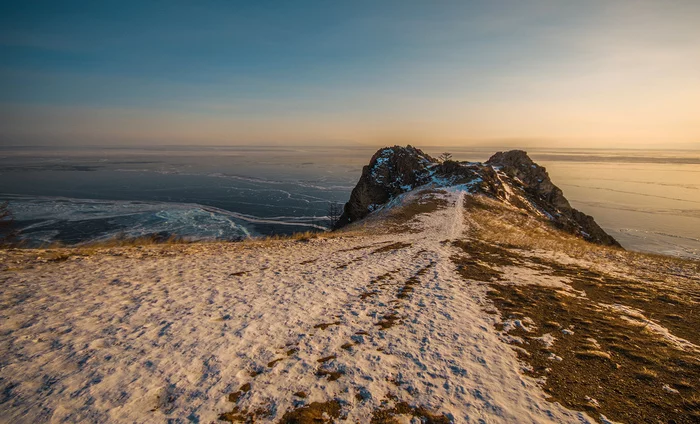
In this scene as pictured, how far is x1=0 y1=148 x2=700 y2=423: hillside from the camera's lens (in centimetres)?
484

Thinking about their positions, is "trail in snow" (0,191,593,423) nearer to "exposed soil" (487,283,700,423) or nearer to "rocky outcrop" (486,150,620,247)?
"exposed soil" (487,283,700,423)

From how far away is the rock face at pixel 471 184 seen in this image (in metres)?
50.9

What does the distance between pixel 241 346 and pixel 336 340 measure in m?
2.24

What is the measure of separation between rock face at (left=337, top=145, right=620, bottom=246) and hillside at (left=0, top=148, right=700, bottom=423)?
39.7 meters

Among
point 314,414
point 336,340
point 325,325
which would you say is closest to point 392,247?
point 325,325

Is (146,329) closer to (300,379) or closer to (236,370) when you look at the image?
(236,370)

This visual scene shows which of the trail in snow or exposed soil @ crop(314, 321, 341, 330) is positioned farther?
exposed soil @ crop(314, 321, 341, 330)

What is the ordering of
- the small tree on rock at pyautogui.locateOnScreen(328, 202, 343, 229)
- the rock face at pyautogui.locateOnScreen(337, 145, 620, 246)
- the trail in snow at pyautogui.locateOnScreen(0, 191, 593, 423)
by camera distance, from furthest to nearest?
the small tree on rock at pyautogui.locateOnScreen(328, 202, 343, 229) < the rock face at pyautogui.locateOnScreen(337, 145, 620, 246) < the trail in snow at pyautogui.locateOnScreen(0, 191, 593, 423)

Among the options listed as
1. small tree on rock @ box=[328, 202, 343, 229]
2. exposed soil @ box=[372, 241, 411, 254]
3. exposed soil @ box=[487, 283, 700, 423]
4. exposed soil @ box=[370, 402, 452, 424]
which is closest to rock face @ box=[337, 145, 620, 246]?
small tree on rock @ box=[328, 202, 343, 229]

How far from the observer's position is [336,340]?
693 cm

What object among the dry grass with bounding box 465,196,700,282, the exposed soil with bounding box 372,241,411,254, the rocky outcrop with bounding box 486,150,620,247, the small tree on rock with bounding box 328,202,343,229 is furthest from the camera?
the small tree on rock with bounding box 328,202,343,229

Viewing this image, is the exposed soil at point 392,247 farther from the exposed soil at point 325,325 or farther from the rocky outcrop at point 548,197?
the rocky outcrop at point 548,197

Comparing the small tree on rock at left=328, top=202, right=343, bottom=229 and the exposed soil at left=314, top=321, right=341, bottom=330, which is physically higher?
the exposed soil at left=314, top=321, right=341, bottom=330

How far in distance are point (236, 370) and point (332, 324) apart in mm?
2754
